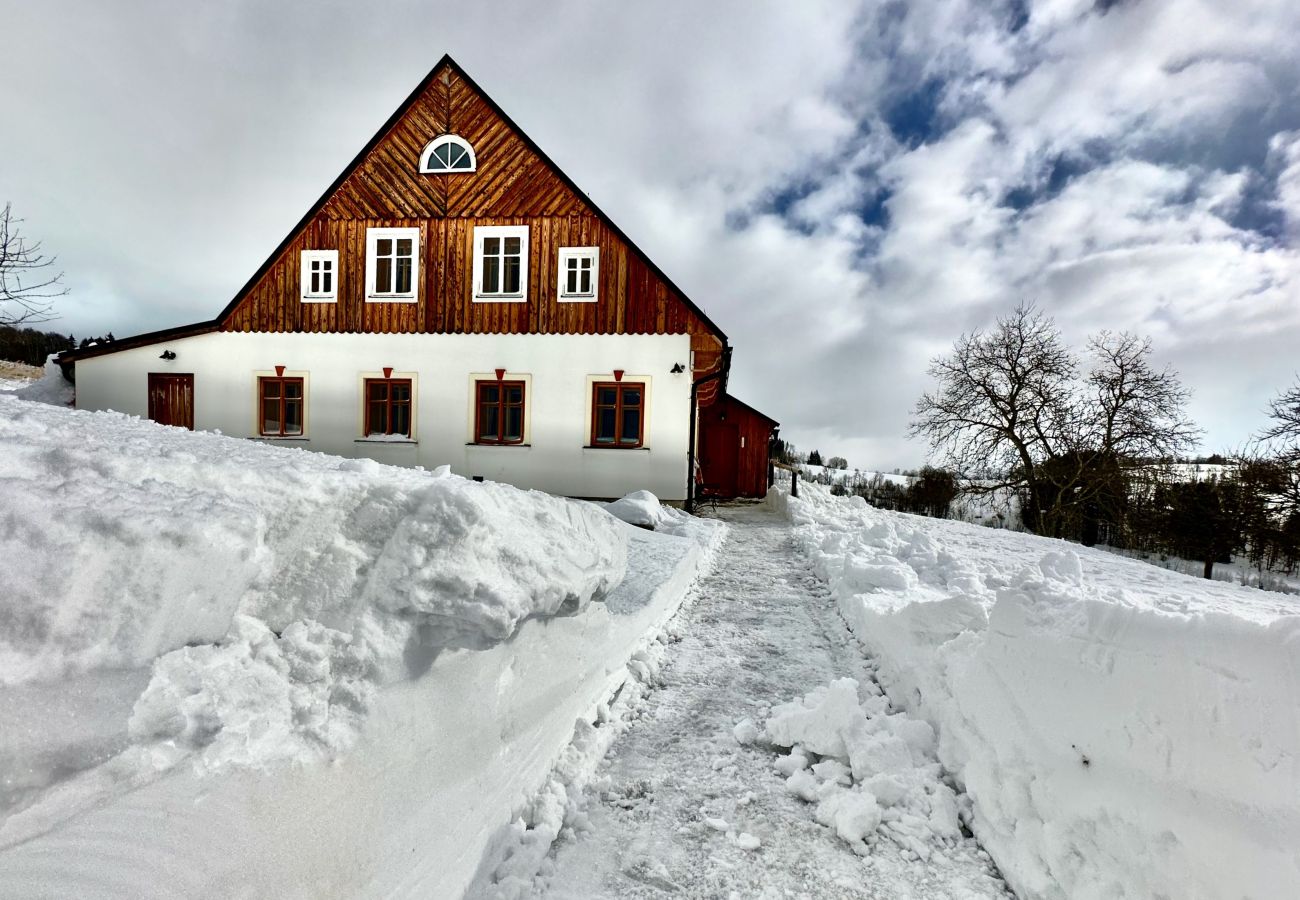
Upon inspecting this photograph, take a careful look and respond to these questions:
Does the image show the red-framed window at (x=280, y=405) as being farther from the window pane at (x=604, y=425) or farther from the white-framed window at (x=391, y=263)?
the window pane at (x=604, y=425)

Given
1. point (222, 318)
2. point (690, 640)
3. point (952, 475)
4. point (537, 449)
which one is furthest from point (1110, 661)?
point (952, 475)

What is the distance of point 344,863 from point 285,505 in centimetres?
115

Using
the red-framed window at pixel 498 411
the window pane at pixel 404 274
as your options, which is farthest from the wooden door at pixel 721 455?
the window pane at pixel 404 274

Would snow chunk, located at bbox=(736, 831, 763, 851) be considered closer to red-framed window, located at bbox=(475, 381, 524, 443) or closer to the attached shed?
red-framed window, located at bbox=(475, 381, 524, 443)

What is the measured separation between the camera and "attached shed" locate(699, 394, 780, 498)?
19.9 meters

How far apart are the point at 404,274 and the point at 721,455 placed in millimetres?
12214

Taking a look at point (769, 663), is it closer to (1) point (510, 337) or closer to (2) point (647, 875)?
(2) point (647, 875)

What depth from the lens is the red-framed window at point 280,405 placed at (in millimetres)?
12656

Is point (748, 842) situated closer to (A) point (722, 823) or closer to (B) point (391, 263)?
(A) point (722, 823)

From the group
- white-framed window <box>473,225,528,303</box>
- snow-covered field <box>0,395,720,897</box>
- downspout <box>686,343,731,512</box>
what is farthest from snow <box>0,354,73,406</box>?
snow-covered field <box>0,395,720,897</box>

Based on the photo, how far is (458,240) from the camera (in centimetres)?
1226

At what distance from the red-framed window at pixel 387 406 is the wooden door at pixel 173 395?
4.40m

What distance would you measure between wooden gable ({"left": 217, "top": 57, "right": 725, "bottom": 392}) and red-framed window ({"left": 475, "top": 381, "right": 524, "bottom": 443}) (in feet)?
4.24

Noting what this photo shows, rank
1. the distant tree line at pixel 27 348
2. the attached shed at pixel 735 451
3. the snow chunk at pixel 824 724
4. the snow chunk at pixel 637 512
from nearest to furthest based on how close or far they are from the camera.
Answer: the snow chunk at pixel 824 724
the snow chunk at pixel 637 512
the attached shed at pixel 735 451
the distant tree line at pixel 27 348
